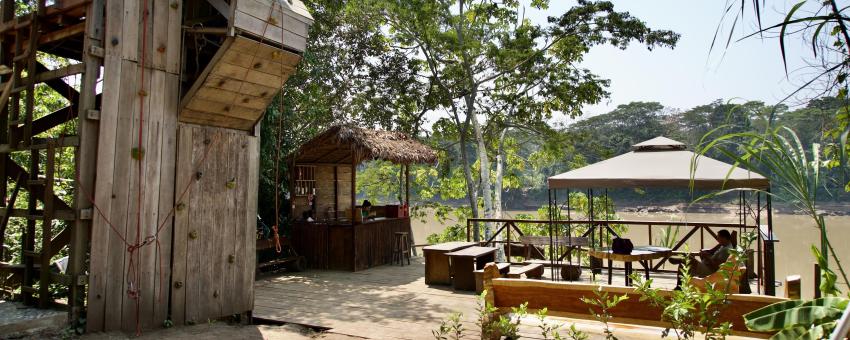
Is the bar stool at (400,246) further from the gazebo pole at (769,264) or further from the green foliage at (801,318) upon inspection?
the green foliage at (801,318)

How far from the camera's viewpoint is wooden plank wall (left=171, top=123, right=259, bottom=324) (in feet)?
15.5

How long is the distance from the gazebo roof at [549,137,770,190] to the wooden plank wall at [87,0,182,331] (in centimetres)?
438

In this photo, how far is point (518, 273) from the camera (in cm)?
593

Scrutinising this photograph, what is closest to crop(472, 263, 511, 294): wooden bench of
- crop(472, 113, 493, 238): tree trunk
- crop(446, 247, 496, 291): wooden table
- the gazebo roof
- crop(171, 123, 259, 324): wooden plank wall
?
crop(446, 247, 496, 291): wooden table

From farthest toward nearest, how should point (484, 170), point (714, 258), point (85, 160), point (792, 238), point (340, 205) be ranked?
point (792, 238), point (484, 170), point (340, 205), point (714, 258), point (85, 160)

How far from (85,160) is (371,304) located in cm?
345

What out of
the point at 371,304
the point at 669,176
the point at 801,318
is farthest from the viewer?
the point at 371,304

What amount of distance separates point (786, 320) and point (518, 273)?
3.95 metres

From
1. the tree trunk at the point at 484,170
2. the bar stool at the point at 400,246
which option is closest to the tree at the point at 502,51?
the tree trunk at the point at 484,170

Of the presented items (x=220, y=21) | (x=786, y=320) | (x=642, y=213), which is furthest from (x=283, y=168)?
(x=642, y=213)

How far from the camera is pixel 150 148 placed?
447cm

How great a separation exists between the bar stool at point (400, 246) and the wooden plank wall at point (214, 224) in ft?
16.0

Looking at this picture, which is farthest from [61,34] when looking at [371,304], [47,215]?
[371,304]

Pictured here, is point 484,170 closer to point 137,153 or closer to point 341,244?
point 341,244
